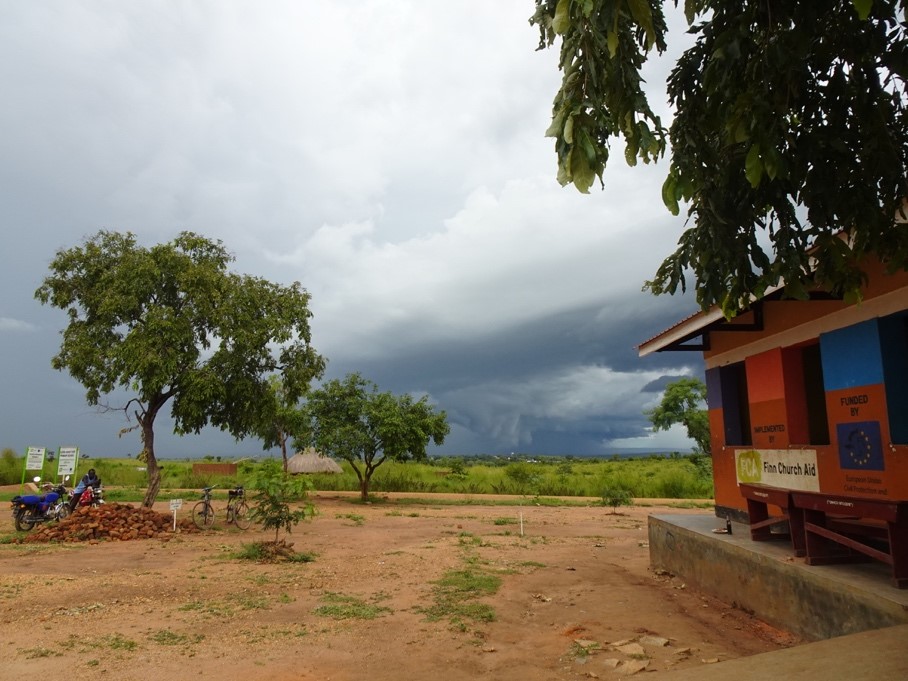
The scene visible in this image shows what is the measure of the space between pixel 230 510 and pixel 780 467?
1419 cm

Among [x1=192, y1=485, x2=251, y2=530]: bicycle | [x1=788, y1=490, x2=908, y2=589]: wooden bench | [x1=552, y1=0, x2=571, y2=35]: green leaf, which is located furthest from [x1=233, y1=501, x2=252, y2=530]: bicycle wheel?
[x1=552, y1=0, x2=571, y2=35]: green leaf

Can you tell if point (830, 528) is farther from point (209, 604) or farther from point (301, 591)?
point (209, 604)

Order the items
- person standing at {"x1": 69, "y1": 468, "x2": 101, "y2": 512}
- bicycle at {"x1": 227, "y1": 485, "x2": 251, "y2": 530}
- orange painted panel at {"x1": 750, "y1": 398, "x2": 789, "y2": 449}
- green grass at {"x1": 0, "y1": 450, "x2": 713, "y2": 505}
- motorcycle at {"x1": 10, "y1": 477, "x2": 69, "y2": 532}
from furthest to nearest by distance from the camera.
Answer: green grass at {"x1": 0, "y1": 450, "x2": 713, "y2": 505}
bicycle at {"x1": 227, "y1": 485, "x2": 251, "y2": 530}
person standing at {"x1": 69, "y1": 468, "x2": 101, "y2": 512}
motorcycle at {"x1": 10, "y1": 477, "x2": 69, "y2": 532}
orange painted panel at {"x1": 750, "y1": 398, "x2": 789, "y2": 449}

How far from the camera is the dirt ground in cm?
585

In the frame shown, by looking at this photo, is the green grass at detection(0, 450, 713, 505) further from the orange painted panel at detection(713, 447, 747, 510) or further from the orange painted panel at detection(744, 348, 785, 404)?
the orange painted panel at detection(744, 348, 785, 404)

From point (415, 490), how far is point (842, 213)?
101 ft

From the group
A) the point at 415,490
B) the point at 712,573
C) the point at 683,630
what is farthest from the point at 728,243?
the point at 415,490

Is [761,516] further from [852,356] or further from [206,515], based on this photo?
[206,515]

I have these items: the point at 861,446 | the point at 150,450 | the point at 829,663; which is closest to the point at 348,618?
the point at 829,663

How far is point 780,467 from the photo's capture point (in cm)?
916

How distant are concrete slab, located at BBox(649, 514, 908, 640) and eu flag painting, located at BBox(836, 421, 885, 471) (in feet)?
3.73

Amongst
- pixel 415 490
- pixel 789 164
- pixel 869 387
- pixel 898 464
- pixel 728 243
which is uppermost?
pixel 789 164

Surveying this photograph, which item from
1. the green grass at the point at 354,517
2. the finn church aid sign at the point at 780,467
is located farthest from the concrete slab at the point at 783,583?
the green grass at the point at 354,517

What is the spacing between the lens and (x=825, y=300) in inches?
312
